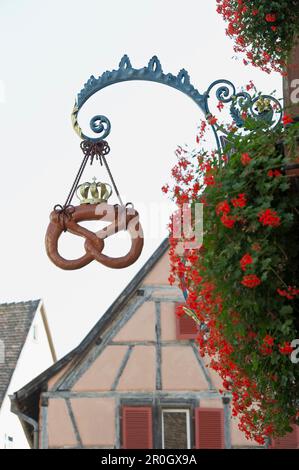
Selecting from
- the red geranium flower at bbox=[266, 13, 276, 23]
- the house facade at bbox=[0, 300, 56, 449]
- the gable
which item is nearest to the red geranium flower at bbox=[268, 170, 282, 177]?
the red geranium flower at bbox=[266, 13, 276, 23]

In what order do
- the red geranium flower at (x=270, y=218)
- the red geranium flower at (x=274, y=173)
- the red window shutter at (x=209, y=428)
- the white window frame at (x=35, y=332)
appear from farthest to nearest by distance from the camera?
the white window frame at (x=35, y=332)
the red window shutter at (x=209, y=428)
the red geranium flower at (x=274, y=173)
the red geranium flower at (x=270, y=218)

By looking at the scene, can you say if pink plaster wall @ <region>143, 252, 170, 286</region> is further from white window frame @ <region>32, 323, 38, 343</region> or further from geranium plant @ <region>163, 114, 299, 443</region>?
white window frame @ <region>32, 323, 38, 343</region>

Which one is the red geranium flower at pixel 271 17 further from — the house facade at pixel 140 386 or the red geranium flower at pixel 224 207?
the house facade at pixel 140 386

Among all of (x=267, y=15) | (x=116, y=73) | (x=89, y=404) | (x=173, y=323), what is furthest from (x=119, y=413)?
(x=267, y=15)

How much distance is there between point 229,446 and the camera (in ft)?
44.0

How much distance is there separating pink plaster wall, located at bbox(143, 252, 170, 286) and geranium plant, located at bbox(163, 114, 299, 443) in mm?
8985

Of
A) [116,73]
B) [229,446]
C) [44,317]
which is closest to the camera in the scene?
[116,73]

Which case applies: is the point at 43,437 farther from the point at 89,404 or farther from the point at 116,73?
the point at 116,73

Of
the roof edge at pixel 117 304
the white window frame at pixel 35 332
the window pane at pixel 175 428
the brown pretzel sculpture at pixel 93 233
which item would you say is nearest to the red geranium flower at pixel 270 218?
the brown pretzel sculpture at pixel 93 233

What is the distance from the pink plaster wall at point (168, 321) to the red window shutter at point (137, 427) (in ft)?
2.99

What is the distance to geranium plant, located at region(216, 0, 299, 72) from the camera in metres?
4.93

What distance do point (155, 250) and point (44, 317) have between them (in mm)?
11108

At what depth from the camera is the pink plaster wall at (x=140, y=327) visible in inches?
535

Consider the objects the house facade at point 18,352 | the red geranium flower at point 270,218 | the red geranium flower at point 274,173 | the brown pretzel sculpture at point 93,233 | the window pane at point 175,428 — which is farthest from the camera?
the house facade at point 18,352
